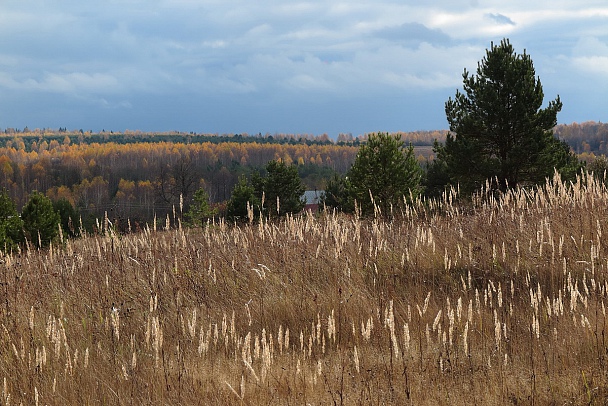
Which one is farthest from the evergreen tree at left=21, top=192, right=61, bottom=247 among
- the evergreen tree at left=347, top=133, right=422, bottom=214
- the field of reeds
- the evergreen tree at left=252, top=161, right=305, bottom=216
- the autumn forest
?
the autumn forest

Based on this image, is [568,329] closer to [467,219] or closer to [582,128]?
[467,219]

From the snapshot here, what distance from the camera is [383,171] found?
71.7 feet

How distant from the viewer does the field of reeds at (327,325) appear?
12.5 feet

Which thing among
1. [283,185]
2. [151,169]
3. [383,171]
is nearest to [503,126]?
[383,171]

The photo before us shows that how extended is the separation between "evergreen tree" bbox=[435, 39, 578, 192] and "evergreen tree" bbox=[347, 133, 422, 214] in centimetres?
187

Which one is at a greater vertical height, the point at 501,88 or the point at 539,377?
the point at 501,88

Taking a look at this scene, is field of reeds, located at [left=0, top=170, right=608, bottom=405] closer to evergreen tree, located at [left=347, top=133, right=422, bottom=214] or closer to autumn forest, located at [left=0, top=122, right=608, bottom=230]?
evergreen tree, located at [left=347, top=133, right=422, bottom=214]

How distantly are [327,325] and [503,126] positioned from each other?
57.2ft

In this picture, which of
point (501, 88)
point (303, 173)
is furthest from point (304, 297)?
point (303, 173)

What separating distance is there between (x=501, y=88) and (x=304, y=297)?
17.3 m

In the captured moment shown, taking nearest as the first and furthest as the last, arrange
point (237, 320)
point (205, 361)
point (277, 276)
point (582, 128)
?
point (205, 361) < point (237, 320) < point (277, 276) < point (582, 128)

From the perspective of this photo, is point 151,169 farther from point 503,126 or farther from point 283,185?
point 503,126

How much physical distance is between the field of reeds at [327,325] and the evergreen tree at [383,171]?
1330 cm

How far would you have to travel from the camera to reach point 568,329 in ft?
15.1
